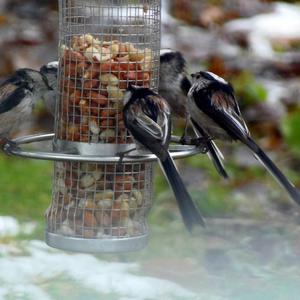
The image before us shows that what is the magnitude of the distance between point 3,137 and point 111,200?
24.6 inches

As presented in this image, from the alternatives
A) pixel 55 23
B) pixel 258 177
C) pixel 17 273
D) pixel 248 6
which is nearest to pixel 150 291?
pixel 17 273

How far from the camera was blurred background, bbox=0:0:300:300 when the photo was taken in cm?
590

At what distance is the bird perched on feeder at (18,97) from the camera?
498 centimetres

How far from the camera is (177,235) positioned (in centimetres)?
684

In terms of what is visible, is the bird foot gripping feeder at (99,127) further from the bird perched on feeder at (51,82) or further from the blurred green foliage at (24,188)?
the blurred green foliage at (24,188)

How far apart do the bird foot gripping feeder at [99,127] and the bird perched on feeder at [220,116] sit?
160 mm

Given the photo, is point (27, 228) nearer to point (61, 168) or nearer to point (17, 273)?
point (17, 273)

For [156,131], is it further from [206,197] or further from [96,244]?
[206,197]

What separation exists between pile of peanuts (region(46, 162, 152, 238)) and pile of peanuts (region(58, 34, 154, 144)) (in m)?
0.15

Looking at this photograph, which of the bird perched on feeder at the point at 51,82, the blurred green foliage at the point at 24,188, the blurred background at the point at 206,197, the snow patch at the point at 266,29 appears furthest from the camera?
the snow patch at the point at 266,29

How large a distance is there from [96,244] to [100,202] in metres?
0.21

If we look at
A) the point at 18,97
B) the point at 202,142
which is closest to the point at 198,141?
the point at 202,142

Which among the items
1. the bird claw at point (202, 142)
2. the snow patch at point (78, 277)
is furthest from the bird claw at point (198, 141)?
the snow patch at point (78, 277)

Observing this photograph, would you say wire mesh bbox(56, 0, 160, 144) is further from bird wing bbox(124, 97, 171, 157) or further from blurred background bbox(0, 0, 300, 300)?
blurred background bbox(0, 0, 300, 300)
